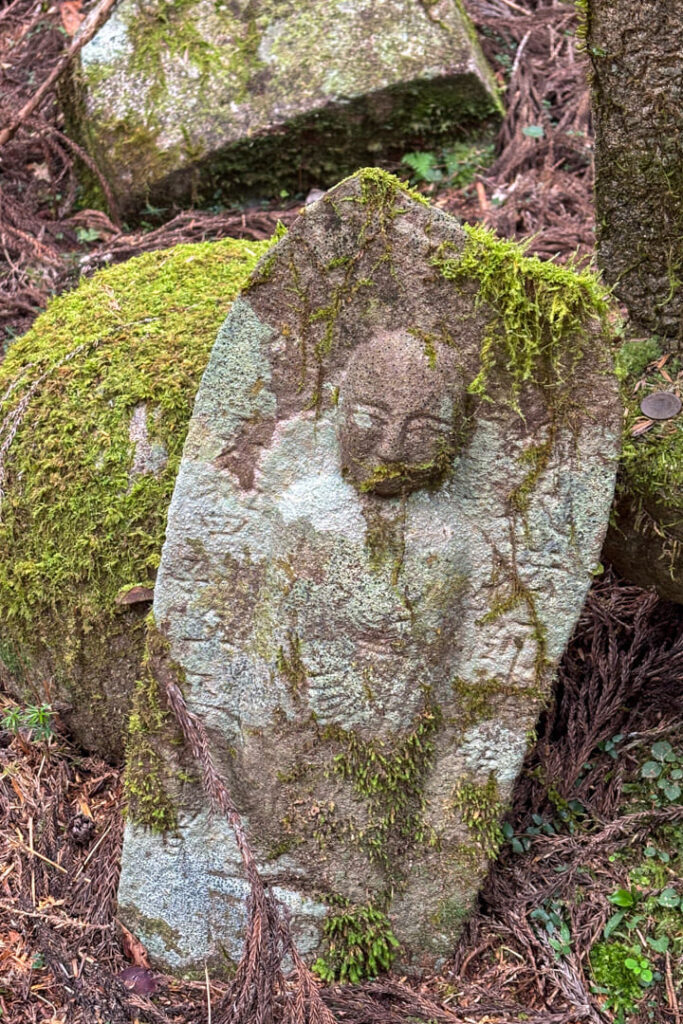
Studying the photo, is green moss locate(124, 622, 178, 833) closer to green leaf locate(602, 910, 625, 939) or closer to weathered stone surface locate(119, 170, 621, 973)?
weathered stone surface locate(119, 170, 621, 973)

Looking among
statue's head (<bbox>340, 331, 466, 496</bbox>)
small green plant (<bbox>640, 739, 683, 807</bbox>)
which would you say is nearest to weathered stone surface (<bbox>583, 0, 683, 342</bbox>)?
statue's head (<bbox>340, 331, 466, 496</bbox>)

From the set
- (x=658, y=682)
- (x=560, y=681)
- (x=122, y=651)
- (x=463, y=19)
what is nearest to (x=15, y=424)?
(x=122, y=651)

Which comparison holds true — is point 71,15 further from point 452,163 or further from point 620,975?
point 620,975

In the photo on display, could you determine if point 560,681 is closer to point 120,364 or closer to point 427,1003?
point 427,1003

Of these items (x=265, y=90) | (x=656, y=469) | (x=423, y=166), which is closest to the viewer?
(x=656, y=469)

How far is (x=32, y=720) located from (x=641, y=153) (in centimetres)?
227

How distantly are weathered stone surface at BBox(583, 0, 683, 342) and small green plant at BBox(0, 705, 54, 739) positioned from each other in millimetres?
2017

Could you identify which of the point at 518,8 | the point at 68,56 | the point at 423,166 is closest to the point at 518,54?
the point at 518,8

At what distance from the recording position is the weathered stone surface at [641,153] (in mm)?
2230

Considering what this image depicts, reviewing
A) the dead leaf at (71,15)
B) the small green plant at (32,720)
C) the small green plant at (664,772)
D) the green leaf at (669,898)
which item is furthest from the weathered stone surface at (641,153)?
the dead leaf at (71,15)

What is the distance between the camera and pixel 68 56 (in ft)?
15.7

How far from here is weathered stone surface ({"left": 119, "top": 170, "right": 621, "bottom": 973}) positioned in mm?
2086

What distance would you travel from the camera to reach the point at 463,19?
4758 mm

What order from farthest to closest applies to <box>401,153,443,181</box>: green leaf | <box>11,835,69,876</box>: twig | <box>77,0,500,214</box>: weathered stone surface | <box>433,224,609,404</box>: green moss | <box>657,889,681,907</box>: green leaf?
<box>401,153,443,181</box>: green leaf, <box>77,0,500,214</box>: weathered stone surface, <box>11,835,69,876</box>: twig, <box>657,889,681,907</box>: green leaf, <box>433,224,609,404</box>: green moss
